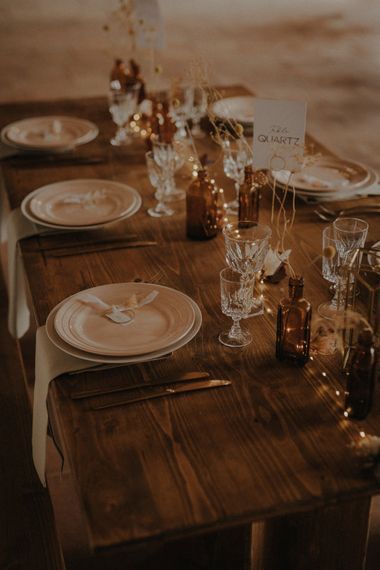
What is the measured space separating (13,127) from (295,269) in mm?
1445

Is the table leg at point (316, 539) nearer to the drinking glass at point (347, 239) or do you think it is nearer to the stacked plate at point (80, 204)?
the drinking glass at point (347, 239)

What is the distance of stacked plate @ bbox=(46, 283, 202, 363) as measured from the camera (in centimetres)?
139

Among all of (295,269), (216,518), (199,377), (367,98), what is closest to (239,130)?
(295,269)

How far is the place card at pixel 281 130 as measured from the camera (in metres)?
1.74

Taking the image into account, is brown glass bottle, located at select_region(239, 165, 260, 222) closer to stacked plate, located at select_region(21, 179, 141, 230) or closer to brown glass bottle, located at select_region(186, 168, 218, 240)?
brown glass bottle, located at select_region(186, 168, 218, 240)

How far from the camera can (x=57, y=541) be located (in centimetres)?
185

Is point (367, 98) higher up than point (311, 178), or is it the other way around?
point (311, 178)

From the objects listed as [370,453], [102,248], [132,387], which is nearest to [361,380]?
[370,453]

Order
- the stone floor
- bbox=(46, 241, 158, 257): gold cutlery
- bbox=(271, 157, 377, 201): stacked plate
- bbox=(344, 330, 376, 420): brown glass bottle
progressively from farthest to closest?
Answer: the stone floor, bbox=(271, 157, 377, 201): stacked plate, bbox=(46, 241, 158, 257): gold cutlery, bbox=(344, 330, 376, 420): brown glass bottle

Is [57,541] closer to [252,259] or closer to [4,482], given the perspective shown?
[4,482]

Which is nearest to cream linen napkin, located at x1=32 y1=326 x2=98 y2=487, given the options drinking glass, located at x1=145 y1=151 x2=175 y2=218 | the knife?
the knife

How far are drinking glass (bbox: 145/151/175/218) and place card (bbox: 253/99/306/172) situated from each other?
334 millimetres

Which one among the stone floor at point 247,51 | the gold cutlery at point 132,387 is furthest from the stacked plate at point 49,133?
the stone floor at point 247,51

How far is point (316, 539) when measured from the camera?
1371 mm
